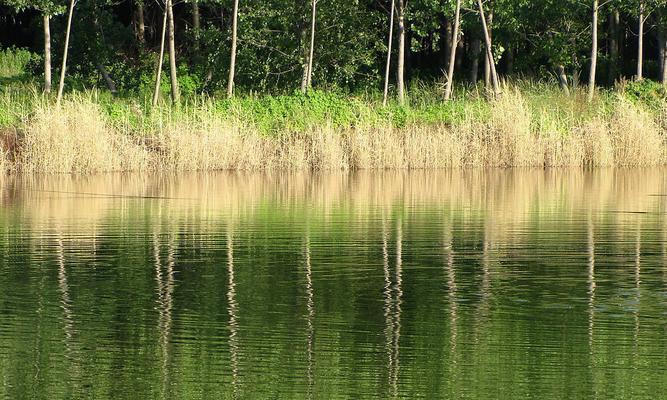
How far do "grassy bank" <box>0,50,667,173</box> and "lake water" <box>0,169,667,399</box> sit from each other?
8.66 meters

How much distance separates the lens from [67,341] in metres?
9.12

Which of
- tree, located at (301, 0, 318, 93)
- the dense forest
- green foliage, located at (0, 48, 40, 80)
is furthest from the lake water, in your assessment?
green foliage, located at (0, 48, 40, 80)

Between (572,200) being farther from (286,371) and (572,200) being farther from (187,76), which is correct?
(187,76)

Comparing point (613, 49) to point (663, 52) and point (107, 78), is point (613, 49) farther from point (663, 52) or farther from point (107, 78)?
point (107, 78)

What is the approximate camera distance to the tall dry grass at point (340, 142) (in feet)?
93.4

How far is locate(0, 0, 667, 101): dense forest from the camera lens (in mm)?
43906

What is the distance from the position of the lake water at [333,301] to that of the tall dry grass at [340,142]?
856cm

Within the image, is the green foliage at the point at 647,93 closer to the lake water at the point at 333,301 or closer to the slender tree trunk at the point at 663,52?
the slender tree trunk at the point at 663,52

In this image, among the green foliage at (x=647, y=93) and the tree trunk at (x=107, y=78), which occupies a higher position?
the tree trunk at (x=107, y=78)

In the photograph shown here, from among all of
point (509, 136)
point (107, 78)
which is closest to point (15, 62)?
point (107, 78)

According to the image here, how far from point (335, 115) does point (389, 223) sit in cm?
1530

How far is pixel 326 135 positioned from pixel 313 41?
1331 cm

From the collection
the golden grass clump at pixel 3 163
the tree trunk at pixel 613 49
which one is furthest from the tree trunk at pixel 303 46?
the golden grass clump at pixel 3 163

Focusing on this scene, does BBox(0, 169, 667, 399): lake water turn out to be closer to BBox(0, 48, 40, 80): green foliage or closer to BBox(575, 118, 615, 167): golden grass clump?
BBox(575, 118, 615, 167): golden grass clump
